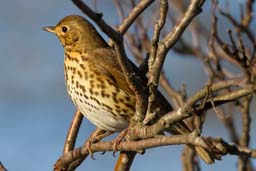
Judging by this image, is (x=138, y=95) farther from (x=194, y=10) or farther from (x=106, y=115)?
(x=106, y=115)

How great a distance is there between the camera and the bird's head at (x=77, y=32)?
182 inches

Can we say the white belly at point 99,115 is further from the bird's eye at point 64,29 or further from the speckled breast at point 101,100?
the bird's eye at point 64,29

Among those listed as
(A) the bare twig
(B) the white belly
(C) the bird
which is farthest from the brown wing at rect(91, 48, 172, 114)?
(A) the bare twig

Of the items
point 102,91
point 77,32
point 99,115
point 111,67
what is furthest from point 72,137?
point 77,32

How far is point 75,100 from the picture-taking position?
4.30 m

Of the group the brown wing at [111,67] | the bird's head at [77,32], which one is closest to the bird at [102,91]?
the brown wing at [111,67]

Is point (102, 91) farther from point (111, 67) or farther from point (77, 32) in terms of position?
point (77, 32)

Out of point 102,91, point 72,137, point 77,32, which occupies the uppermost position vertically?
point 77,32

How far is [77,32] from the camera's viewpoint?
15.4ft

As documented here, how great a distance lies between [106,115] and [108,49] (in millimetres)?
469

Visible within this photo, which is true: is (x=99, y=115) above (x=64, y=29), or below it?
below

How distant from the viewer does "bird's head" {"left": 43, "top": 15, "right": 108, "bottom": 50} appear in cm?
462

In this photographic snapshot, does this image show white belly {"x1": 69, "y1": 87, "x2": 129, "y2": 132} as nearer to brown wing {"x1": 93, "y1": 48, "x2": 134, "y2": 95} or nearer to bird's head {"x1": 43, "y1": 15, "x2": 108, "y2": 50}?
brown wing {"x1": 93, "y1": 48, "x2": 134, "y2": 95}

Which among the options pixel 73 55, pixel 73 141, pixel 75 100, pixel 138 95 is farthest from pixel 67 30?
pixel 138 95
